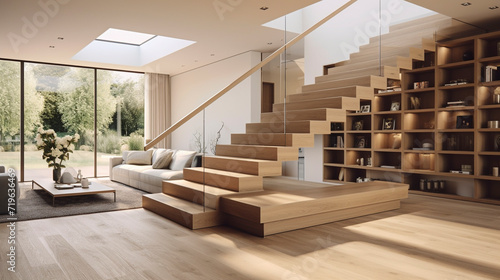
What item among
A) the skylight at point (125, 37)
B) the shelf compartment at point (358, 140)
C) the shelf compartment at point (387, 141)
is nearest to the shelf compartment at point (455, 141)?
the shelf compartment at point (387, 141)

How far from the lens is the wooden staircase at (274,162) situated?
3.73 m

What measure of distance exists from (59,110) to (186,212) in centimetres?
585

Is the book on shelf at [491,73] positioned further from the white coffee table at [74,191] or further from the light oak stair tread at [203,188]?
the white coffee table at [74,191]

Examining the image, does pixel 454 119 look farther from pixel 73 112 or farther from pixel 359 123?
pixel 73 112

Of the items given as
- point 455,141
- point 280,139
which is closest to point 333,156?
point 455,141

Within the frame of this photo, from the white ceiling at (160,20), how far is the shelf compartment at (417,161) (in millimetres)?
1956

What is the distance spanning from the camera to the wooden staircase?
12.2 ft

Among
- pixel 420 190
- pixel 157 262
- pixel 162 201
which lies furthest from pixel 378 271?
pixel 420 190

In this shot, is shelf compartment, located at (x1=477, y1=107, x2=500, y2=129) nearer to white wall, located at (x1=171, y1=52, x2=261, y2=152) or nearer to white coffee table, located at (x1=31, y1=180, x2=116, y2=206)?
white wall, located at (x1=171, y1=52, x2=261, y2=152)

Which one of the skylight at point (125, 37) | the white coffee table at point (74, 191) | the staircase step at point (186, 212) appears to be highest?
the skylight at point (125, 37)

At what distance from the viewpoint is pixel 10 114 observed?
305 inches

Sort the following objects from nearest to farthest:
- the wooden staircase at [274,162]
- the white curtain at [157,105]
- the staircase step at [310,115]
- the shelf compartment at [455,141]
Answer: the wooden staircase at [274,162] → the staircase step at [310,115] → the shelf compartment at [455,141] → the white curtain at [157,105]

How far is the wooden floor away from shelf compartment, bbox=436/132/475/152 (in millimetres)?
1343

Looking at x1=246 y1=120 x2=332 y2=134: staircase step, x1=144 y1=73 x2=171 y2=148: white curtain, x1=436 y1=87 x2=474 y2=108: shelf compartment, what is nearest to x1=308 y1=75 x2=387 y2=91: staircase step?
x1=246 y1=120 x2=332 y2=134: staircase step
